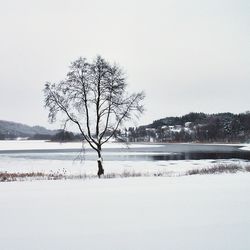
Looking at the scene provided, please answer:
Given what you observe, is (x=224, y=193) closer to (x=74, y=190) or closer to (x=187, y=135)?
(x=74, y=190)

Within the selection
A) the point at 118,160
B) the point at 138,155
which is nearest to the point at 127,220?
the point at 118,160

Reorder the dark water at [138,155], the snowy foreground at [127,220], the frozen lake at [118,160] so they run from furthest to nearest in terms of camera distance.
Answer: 1. the dark water at [138,155]
2. the frozen lake at [118,160]
3. the snowy foreground at [127,220]

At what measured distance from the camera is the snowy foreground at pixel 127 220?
19.6 ft

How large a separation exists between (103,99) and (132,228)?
1572 centimetres

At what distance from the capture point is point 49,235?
650 centimetres

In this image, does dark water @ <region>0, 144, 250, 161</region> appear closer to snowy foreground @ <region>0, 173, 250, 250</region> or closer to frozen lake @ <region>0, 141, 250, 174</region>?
frozen lake @ <region>0, 141, 250, 174</region>

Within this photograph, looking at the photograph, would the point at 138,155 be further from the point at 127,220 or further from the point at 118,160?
the point at 127,220

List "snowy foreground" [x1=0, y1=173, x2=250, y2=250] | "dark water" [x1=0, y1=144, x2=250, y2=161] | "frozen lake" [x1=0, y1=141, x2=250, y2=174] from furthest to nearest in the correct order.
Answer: "dark water" [x1=0, y1=144, x2=250, y2=161] < "frozen lake" [x1=0, y1=141, x2=250, y2=174] < "snowy foreground" [x1=0, y1=173, x2=250, y2=250]

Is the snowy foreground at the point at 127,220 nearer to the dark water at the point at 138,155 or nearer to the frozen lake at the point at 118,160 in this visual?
the frozen lake at the point at 118,160

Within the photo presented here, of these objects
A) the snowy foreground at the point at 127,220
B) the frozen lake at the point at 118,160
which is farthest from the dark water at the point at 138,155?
the snowy foreground at the point at 127,220

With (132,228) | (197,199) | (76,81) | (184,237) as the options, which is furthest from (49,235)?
(76,81)

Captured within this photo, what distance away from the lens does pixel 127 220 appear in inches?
294

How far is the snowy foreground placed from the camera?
5984 mm

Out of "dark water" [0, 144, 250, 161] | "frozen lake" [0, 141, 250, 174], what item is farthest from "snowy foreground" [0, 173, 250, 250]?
"dark water" [0, 144, 250, 161]
